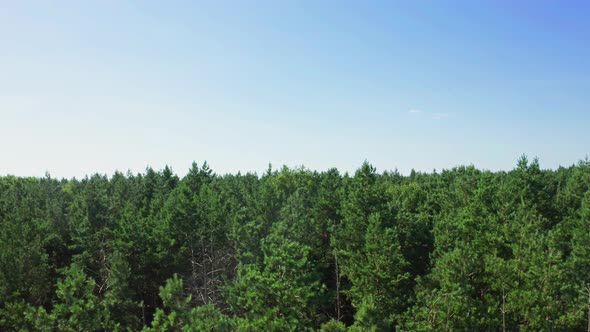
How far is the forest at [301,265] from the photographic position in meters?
30.2

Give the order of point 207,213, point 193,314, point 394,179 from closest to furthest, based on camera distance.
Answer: point 193,314 < point 207,213 < point 394,179

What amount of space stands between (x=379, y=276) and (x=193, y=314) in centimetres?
1590

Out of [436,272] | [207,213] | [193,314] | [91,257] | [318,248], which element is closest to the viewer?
[193,314]

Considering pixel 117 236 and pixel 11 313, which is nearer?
pixel 11 313

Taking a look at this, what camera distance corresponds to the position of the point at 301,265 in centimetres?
3128

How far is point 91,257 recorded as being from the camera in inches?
1526

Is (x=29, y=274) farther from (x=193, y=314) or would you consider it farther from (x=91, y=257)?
(x=193, y=314)

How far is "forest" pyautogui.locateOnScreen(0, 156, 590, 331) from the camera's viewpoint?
99.2 feet

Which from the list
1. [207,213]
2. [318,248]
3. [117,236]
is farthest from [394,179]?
[117,236]

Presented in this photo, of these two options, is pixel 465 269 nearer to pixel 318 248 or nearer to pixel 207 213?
pixel 318 248

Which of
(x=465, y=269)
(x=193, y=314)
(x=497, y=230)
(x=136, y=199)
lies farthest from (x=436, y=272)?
(x=136, y=199)

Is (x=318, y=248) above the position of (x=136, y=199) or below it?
below

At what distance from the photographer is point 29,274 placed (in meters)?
34.5

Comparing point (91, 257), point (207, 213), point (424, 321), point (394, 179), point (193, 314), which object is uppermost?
point (394, 179)
